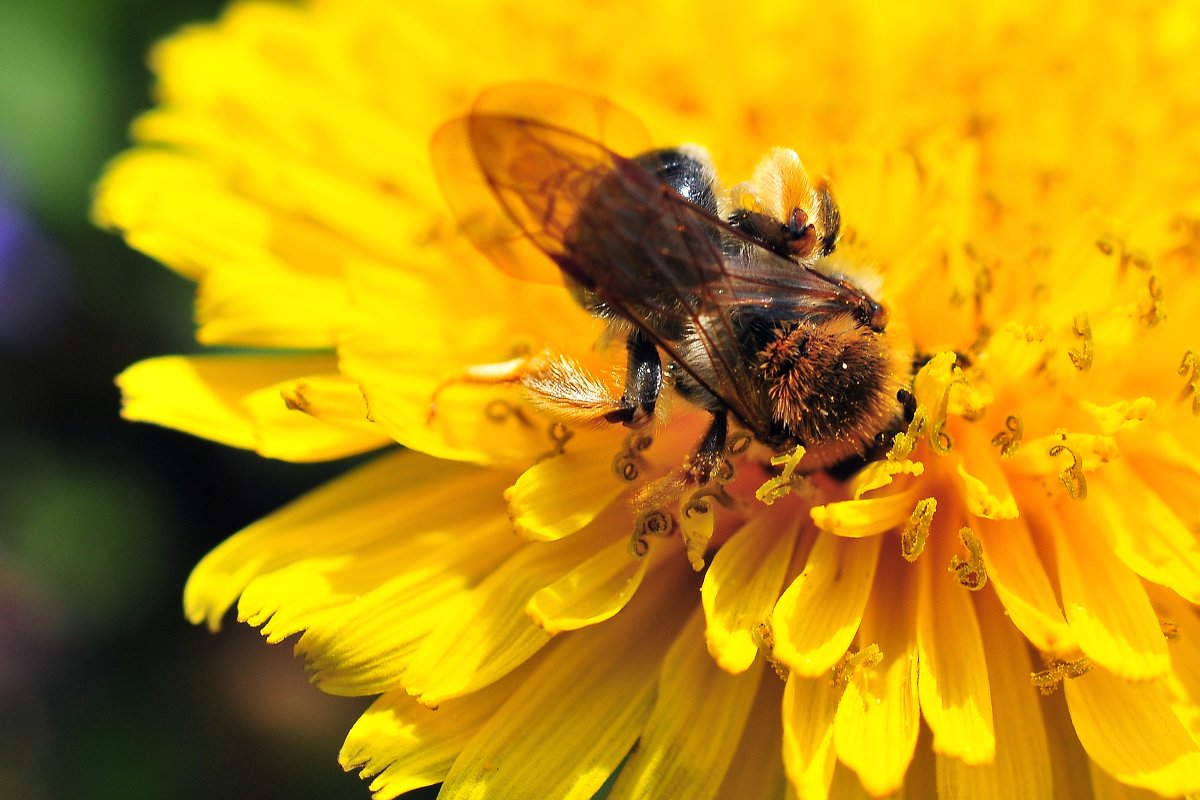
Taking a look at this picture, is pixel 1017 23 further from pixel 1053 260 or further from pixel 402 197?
pixel 402 197

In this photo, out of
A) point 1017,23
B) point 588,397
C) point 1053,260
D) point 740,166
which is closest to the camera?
point 588,397

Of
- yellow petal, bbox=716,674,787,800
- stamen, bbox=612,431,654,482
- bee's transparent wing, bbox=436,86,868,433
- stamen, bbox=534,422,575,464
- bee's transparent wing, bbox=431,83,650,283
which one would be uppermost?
bee's transparent wing, bbox=431,83,650,283

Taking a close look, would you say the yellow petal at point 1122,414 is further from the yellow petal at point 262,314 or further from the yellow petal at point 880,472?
the yellow petal at point 262,314

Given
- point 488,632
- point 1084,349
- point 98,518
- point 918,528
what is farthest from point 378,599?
point 98,518

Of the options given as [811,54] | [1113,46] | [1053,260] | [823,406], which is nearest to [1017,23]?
[1113,46]

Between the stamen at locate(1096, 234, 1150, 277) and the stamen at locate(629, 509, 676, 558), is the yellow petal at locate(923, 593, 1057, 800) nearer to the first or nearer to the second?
the stamen at locate(629, 509, 676, 558)

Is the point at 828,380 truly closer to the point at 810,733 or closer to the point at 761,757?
the point at 810,733

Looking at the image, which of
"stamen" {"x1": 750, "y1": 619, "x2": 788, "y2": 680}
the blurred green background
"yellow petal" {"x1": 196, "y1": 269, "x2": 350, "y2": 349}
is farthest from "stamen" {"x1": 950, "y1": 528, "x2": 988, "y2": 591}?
the blurred green background

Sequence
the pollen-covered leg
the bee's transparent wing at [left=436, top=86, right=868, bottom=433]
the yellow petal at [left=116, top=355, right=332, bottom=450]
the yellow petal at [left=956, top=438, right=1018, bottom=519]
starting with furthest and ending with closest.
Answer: the yellow petal at [left=116, top=355, right=332, bottom=450]
the pollen-covered leg
the yellow petal at [left=956, top=438, right=1018, bottom=519]
the bee's transparent wing at [left=436, top=86, right=868, bottom=433]
